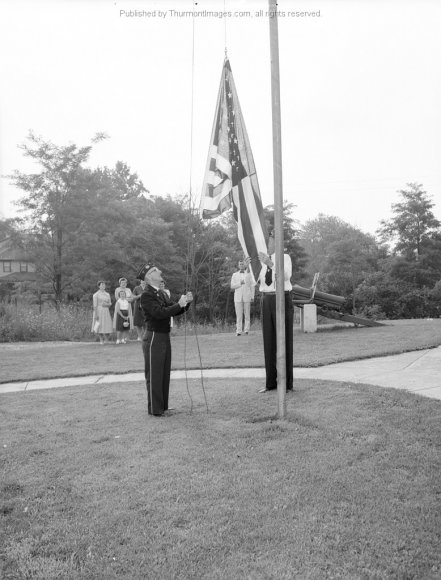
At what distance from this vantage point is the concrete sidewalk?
7.47m

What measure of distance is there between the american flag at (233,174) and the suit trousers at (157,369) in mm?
1499

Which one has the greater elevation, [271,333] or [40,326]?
[271,333]

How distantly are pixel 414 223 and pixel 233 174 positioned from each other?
120 ft

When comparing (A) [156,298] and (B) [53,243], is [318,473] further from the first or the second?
(B) [53,243]

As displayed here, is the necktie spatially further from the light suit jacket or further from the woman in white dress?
the woman in white dress

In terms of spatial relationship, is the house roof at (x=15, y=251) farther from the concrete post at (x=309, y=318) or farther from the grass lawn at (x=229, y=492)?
the grass lawn at (x=229, y=492)

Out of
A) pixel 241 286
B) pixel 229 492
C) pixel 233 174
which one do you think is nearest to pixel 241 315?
pixel 241 286

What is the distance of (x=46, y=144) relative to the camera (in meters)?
30.8

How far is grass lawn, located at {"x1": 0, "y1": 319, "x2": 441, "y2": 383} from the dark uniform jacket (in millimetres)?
1599

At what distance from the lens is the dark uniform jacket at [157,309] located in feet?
21.4

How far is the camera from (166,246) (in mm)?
38062

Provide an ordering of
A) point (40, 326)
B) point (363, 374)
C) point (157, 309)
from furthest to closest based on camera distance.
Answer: point (40, 326) → point (363, 374) → point (157, 309)

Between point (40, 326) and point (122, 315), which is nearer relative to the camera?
point (122, 315)

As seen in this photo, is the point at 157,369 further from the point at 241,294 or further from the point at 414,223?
the point at 414,223
